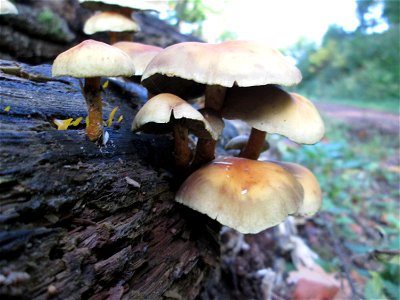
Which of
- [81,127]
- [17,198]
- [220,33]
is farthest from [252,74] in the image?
[220,33]

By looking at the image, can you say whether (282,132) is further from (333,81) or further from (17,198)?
(333,81)

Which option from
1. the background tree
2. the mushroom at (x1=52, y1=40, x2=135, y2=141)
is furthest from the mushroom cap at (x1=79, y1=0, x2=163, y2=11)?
the background tree

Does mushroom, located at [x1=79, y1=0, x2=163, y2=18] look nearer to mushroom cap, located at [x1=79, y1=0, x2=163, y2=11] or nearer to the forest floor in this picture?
mushroom cap, located at [x1=79, y1=0, x2=163, y2=11]

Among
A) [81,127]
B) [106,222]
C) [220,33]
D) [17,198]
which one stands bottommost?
[106,222]

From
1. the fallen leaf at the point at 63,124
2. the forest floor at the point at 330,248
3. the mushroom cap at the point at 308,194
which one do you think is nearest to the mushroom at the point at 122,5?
the fallen leaf at the point at 63,124

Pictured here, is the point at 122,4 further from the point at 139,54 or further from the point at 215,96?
the point at 215,96

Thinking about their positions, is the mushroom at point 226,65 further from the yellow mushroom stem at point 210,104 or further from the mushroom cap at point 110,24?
the mushroom cap at point 110,24

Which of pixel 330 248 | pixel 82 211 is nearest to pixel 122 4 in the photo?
pixel 82 211
